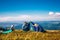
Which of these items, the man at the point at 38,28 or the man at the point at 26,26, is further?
the man at the point at 38,28

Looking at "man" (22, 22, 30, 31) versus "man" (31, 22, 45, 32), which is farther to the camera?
"man" (31, 22, 45, 32)

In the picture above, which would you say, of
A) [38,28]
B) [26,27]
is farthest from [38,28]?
[26,27]

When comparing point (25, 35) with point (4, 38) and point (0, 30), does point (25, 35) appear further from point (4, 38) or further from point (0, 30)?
point (0, 30)

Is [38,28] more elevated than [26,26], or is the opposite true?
[26,26]

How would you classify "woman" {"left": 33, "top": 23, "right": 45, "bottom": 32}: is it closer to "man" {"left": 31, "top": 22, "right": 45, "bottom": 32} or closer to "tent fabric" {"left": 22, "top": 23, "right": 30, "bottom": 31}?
"man" {"left": 31, "top": 22, "right": 45, "bottom": 32}

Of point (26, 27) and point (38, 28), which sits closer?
point (26, 27)

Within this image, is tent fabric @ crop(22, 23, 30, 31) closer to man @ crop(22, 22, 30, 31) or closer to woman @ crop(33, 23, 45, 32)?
man @ crop(22, 22, 30, 31)

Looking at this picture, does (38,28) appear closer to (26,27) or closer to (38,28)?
(38,28)

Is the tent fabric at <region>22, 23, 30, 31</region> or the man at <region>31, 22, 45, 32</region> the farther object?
the man at <region>31, 22, 45, 32</region>

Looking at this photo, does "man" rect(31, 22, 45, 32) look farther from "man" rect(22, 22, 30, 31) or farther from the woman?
"man" rect(22, 22, 30, 31)

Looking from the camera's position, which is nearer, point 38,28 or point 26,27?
point 26,27

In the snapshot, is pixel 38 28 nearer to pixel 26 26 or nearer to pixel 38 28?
pixel 38 28

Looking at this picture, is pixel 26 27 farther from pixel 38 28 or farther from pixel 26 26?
pixel 38 28

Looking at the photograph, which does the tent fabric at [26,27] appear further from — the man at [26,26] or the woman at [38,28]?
the woman at [38,28]
